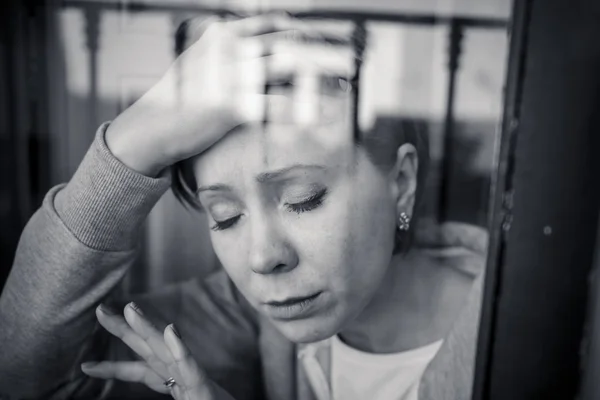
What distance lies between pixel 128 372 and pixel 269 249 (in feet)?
1.13

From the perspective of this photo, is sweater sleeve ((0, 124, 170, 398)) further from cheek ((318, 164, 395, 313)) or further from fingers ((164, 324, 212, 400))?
cheek ((318, 164, 395, 313))

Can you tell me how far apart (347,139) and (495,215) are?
0.92ft

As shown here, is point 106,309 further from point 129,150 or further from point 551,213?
point 551,213

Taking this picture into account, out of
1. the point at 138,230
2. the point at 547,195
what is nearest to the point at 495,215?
the point at 547,195

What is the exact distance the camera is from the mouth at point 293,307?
2.63 feet

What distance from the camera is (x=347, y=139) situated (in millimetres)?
756

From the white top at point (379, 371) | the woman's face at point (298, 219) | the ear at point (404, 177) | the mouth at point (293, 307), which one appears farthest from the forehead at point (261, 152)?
the white top at point (379, 371)

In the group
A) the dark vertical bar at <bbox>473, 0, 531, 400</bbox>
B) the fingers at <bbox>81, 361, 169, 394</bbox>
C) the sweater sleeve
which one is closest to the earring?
the dark vertical bar at <bbox>473, 0, 531, 400</bbox>

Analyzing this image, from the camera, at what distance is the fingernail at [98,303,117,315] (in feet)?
2.59

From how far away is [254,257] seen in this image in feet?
2.54

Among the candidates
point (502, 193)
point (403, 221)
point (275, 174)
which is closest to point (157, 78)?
point (275, 174)

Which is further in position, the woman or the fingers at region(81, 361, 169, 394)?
the fingers at region(81, 361, 169, 394)

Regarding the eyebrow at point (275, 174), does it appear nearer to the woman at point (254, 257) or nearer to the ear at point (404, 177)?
the woman at point (254, 257)

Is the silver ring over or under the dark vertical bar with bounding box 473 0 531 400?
under
